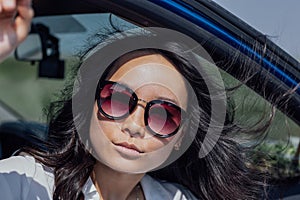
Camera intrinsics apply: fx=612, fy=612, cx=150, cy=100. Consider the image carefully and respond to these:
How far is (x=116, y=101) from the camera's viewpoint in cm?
170

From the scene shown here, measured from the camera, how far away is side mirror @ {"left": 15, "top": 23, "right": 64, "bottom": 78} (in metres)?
3.32

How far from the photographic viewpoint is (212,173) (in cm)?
205

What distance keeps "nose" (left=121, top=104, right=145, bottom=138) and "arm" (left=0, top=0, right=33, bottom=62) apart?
1.73 ft

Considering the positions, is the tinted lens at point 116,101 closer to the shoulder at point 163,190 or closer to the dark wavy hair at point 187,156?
the dark wavy hair at point 187,156

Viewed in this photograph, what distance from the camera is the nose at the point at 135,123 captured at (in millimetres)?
1691

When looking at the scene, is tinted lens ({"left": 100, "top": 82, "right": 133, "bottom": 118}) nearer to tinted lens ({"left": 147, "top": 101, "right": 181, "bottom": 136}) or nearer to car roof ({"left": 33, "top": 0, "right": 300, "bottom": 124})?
tinted lens ({"left": 147, "top": 101, "right": 181, "bottom": 136})

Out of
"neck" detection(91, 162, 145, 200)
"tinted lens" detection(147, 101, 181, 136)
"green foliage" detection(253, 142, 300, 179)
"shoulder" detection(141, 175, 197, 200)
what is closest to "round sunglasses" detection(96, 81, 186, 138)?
"tinted lens" detection(147, 101, 181, 136)

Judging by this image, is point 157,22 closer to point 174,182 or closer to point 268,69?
point 268,69

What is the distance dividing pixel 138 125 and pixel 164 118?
0.31 ft

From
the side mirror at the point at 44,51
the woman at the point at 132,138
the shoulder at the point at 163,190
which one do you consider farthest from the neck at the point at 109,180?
the side mirror at the point at 44,51

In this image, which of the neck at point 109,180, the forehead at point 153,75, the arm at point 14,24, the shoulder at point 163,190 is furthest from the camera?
the shoulder at point 163,190

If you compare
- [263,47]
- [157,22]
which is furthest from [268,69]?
[157,22]

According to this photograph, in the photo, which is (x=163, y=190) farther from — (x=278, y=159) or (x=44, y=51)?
(x=44, y=51)

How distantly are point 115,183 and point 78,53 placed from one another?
47 centimetres
